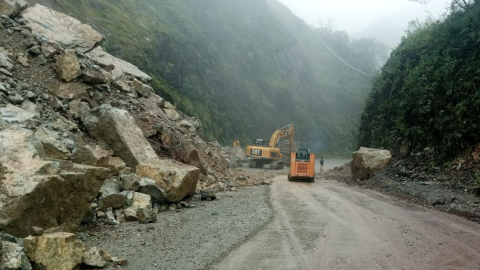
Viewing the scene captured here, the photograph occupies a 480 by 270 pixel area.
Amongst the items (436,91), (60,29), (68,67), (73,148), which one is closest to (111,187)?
(73,148)

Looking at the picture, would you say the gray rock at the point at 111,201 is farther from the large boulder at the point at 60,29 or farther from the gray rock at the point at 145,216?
the large boulder at the point at 60,29

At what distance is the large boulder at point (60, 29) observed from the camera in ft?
42.9

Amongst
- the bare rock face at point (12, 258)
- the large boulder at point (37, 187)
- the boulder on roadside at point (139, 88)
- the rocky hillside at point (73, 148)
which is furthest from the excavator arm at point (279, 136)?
the bare rock face at point (12, 258)

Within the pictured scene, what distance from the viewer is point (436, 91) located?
54.1 ft

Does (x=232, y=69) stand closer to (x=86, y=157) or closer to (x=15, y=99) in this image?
(x=15, y=99)

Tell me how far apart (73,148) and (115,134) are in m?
1.81

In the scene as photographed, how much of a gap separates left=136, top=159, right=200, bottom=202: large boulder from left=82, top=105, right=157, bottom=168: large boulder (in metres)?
A: 0.57

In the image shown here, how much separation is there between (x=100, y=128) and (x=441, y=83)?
13976 mm

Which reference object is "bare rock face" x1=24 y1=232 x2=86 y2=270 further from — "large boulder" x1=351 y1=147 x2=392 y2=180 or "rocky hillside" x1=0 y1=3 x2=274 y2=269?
"large boulder" x1=351 y1=147 x2=392 y2=180

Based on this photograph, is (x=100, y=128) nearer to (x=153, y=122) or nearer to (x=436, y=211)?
(x=153, y=122)

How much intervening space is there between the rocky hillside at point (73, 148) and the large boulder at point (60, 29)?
44 millimetres

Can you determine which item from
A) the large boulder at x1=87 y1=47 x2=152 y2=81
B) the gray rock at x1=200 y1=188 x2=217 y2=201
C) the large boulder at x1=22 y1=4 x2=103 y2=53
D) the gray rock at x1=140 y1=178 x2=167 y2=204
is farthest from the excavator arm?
the gray rock at x1=140 y1=178 x2=167 y2=204

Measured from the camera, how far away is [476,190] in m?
10.6

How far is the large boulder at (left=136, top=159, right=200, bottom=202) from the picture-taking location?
9094 millimetres
